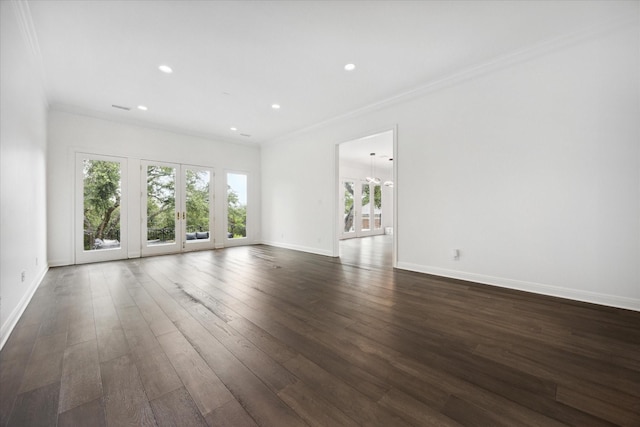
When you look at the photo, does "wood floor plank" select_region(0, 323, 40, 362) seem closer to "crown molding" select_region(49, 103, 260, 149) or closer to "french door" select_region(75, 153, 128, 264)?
"french door" select_region(75, 153, 128, 264)

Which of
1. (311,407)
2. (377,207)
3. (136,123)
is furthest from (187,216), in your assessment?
(377,207)

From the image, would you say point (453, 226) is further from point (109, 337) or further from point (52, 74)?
point (52, 74)

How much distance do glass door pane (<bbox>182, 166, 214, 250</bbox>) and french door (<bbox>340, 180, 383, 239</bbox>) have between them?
468 cm

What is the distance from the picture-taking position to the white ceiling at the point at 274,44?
254cm

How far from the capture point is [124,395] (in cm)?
145

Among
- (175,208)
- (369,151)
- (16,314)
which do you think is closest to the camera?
(16,314)

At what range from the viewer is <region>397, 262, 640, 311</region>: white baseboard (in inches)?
106

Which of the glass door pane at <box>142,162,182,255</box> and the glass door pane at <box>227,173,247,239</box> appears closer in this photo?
the glass door pane at <box>142,162,182,255</box>

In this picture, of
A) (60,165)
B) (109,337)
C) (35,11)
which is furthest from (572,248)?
(60,165)

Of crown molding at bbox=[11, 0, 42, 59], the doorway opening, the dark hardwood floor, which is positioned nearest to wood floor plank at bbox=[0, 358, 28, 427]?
the dark hardwood floor

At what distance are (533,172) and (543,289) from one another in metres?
1.46

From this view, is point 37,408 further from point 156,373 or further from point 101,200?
point 101,200

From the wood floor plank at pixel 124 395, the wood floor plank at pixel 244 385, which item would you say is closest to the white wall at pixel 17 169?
the wood floor plank at pixel 124 395

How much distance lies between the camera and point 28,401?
55.2 inches
